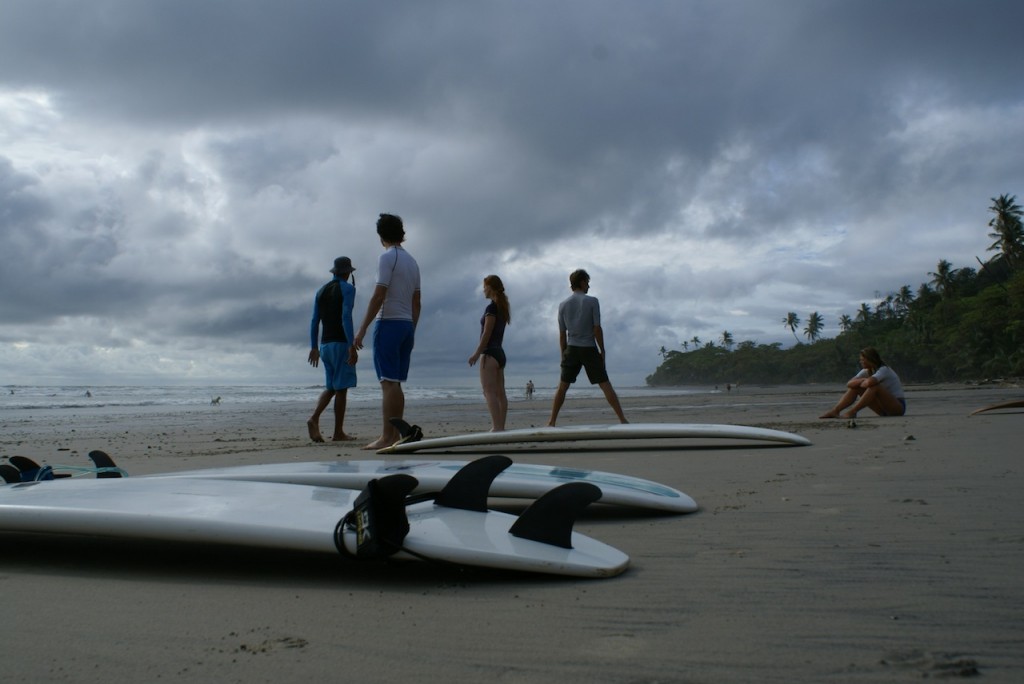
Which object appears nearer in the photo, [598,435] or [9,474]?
[9,474]

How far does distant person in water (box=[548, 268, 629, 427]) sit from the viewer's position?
7.74 m

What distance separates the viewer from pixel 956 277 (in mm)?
68500

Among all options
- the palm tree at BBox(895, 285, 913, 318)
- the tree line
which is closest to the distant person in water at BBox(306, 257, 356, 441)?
the tree line

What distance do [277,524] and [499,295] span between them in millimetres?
5047

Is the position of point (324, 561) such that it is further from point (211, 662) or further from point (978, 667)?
point (978, 667)

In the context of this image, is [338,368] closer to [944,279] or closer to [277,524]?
[277,524]

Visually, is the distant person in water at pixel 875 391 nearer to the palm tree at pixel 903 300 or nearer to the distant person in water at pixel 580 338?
the distant person in water at pixel 580 338

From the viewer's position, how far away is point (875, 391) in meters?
8.77

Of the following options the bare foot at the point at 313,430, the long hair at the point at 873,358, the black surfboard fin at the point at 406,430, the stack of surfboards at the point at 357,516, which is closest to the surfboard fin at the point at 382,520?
the stack of surfboards at the point at 357,516

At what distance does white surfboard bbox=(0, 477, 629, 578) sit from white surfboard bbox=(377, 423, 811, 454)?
2729mm

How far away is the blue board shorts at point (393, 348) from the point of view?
6180 mm

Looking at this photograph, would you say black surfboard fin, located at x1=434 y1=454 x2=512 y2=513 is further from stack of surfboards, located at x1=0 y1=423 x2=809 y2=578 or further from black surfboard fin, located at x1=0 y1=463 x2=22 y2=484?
black surfboard fin, located at x1=0 y1=463 x2=22 y2=484

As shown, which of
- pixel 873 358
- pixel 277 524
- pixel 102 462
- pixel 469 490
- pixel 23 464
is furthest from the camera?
pixel 873 358

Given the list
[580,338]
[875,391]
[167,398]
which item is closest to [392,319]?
[580,338]
